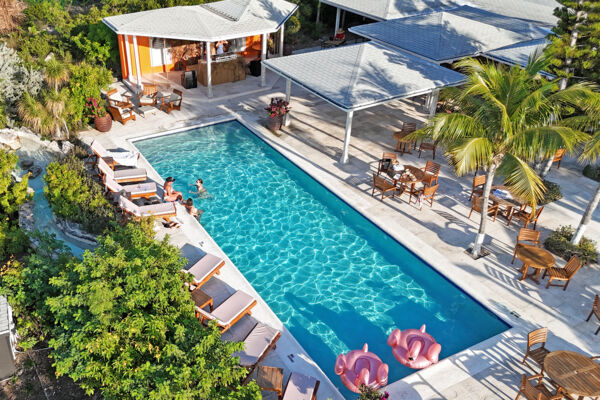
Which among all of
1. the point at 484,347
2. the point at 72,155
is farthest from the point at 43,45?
the point at 484,347

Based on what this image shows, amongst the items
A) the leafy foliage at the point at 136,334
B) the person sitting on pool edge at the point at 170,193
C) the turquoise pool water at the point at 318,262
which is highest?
the leafy foliage at the point at 136,334

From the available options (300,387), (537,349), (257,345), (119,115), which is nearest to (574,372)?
(537,349)

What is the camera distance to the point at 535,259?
1347 cm

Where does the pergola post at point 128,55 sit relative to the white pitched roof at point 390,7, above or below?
below

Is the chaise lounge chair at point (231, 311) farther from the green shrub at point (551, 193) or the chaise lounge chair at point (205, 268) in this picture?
the green shrub at point (551, 193)

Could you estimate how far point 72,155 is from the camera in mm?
16875

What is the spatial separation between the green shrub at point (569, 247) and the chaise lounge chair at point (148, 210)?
11159 millimetres

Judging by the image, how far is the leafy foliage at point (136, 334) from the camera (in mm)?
8547

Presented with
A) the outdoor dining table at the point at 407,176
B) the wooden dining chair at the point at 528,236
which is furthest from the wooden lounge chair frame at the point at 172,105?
the wooden dining chair at the point at 528,236

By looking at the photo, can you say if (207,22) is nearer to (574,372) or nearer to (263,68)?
(263,68)

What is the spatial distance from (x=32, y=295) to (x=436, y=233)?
1092cm

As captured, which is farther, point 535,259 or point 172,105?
point 172,105

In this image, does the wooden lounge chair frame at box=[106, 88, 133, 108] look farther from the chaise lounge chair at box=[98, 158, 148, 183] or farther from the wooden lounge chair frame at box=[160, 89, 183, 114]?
the chaise lounge chair at box=[98, 158, 148, 183]

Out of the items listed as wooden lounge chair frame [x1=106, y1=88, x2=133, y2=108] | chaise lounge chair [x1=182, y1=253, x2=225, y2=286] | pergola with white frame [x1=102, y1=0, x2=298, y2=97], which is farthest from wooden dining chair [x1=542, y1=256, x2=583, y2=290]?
wooden lounge chair frame [x1=106, y1=88, x2=133, y2=108]
